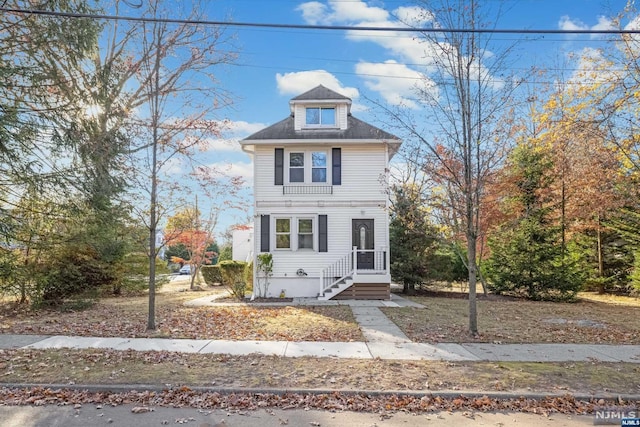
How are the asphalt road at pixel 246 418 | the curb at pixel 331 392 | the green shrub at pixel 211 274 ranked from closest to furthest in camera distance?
the asphalt road at pixel 246 418 < the curb at pixel 331 392 < the green shrub at pixel 211 274

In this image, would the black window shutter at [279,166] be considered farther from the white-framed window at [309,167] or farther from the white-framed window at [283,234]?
the white-framed window at [283,234]

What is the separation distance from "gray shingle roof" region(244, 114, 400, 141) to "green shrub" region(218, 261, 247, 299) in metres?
5.87

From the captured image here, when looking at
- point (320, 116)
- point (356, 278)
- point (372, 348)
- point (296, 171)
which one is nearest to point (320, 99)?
point (320, 116)

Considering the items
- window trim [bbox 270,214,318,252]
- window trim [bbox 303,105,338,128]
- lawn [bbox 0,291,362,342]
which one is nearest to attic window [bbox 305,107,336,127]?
window trim [bbox 303,105,338,128]

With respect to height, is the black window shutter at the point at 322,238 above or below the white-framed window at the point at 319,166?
below

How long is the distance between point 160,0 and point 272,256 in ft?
30.5

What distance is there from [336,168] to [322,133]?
166 cm

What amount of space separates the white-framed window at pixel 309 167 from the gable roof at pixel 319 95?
2321mm

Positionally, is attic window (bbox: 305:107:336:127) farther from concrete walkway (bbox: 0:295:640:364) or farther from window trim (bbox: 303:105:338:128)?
→ concrete walkway (bbox: 0:295:640:364)

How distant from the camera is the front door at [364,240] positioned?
1496 cm

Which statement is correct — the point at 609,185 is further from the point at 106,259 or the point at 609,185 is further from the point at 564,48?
the point at 106,259

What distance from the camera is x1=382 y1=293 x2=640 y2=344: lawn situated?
7719 mm

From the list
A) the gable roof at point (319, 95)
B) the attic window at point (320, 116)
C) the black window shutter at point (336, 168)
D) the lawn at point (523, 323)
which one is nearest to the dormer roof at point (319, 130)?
the gable roof at point (319, 95)

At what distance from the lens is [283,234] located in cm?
1506
